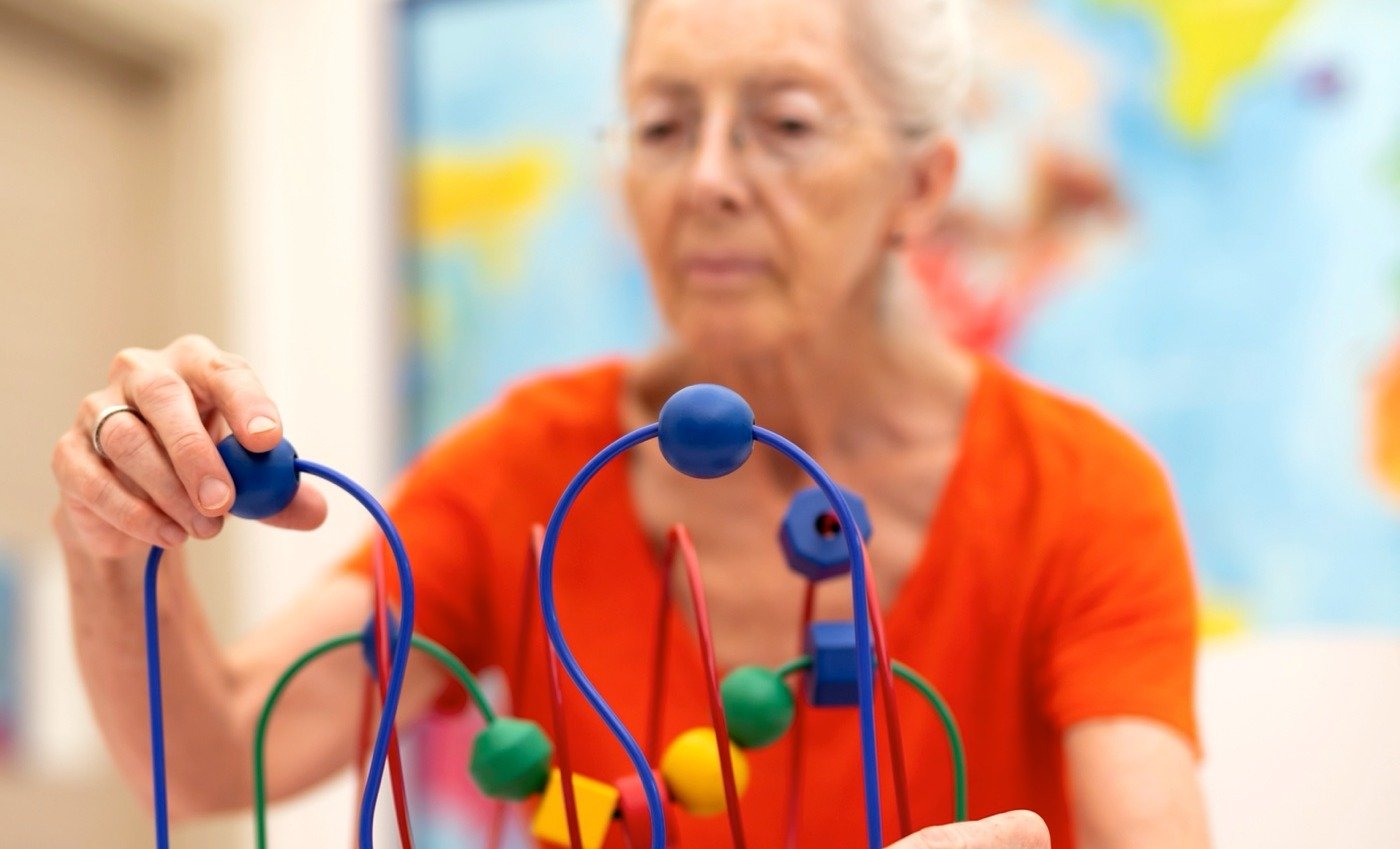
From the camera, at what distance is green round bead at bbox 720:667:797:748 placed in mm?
521

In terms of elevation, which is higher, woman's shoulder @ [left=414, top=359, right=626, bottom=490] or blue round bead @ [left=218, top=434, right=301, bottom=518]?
woman's shoulder @ [left=414, top=359, right=626, bottom=490]

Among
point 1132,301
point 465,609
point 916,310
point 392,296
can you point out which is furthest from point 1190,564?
point 392,296

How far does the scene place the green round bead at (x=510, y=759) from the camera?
518mm

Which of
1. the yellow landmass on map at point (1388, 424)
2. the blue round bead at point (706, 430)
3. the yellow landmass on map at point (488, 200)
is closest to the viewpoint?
the blue round bead at point (706, 430)

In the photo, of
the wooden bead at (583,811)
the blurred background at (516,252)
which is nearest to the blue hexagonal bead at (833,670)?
the wooden bead at (583,811)

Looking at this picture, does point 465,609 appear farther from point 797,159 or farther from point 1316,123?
point 1316,123

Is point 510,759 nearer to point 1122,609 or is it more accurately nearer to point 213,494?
point 213,494

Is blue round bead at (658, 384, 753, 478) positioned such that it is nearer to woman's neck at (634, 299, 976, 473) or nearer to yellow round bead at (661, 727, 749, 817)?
yellow round bead at (661, 727, 749, 817)

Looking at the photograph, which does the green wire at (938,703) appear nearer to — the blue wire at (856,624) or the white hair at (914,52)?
the blue wire at (856,624)

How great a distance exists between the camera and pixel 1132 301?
1449mm

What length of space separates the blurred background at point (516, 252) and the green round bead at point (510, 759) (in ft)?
3.30

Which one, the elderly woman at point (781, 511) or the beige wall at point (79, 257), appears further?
the beige wall at point (79, 257)

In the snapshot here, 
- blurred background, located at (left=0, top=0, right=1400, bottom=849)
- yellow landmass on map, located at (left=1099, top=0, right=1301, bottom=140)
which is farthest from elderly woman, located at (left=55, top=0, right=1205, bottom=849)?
yellow landmass on map, located at (left=1099, top=0, right=1301, bottom=140)

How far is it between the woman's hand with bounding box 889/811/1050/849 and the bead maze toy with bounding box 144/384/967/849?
2 centimetres
